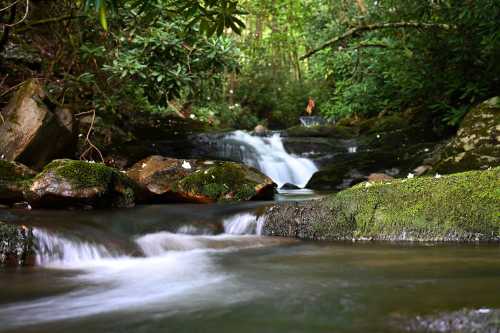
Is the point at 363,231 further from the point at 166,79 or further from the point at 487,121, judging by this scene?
the point at 487,121

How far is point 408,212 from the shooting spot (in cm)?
543

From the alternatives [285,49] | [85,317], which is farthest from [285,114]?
[85,317]

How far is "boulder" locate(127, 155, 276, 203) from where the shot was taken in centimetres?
802

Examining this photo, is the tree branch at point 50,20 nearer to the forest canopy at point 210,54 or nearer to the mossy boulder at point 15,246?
the forest canopy at point 210,54

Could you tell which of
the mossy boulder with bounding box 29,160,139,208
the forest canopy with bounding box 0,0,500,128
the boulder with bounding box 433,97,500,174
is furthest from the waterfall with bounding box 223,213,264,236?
the boulder with bounding box 433,97,500,174

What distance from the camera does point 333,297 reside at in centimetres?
335

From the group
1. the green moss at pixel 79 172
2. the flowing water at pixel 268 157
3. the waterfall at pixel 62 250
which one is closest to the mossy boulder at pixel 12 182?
the green moss at pixel 79 172

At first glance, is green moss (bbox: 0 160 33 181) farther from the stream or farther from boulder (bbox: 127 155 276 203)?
boulder (bbox: 127 155 276 203)

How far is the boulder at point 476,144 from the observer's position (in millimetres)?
8078

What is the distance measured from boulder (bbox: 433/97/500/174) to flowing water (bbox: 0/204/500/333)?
3.54m

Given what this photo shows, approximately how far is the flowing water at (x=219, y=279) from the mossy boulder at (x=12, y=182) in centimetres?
60

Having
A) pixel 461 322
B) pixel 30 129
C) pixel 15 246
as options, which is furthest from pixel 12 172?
pixel 461 322

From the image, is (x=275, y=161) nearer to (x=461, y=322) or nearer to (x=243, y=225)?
(x=243, y=225)

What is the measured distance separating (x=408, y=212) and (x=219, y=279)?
A: 2.23m
